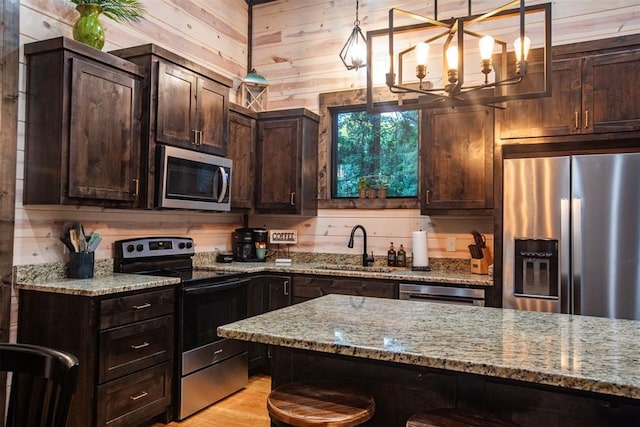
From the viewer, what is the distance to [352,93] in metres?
4.28

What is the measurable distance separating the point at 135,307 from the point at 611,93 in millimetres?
3080

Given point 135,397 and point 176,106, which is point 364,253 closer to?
point 176,106

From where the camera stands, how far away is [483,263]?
350cm

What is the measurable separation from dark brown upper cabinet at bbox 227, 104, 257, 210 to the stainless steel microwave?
279mm

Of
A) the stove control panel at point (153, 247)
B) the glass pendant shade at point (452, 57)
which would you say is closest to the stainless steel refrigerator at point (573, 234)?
the glass pendant shade at point (452, 57)

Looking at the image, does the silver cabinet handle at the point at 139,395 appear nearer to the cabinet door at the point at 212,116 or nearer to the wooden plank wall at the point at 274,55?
the wooden plank wall at the point at 274,55

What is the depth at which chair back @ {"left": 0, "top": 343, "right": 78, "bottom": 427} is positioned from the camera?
1.15 m

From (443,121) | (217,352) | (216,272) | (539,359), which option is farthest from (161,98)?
(539,359)

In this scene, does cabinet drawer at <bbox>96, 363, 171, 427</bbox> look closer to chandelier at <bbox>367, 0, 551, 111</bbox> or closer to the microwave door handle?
the microwave door handle

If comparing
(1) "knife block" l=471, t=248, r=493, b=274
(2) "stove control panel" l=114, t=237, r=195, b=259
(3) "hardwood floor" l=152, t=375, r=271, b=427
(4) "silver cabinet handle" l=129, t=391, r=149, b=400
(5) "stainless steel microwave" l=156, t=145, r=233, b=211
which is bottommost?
(3) "hardwood floor" l=152, t=375, r=271, b=427

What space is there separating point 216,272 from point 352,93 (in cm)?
199

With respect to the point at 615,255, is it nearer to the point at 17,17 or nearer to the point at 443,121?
the point at 443,121

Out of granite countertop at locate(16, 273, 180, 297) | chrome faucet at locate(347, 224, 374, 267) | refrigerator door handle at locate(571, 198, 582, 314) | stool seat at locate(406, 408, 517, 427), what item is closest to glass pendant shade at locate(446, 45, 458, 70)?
stool seat at locate(406, 408, 517, 427)

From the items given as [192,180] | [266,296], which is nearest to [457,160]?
[266,296]
